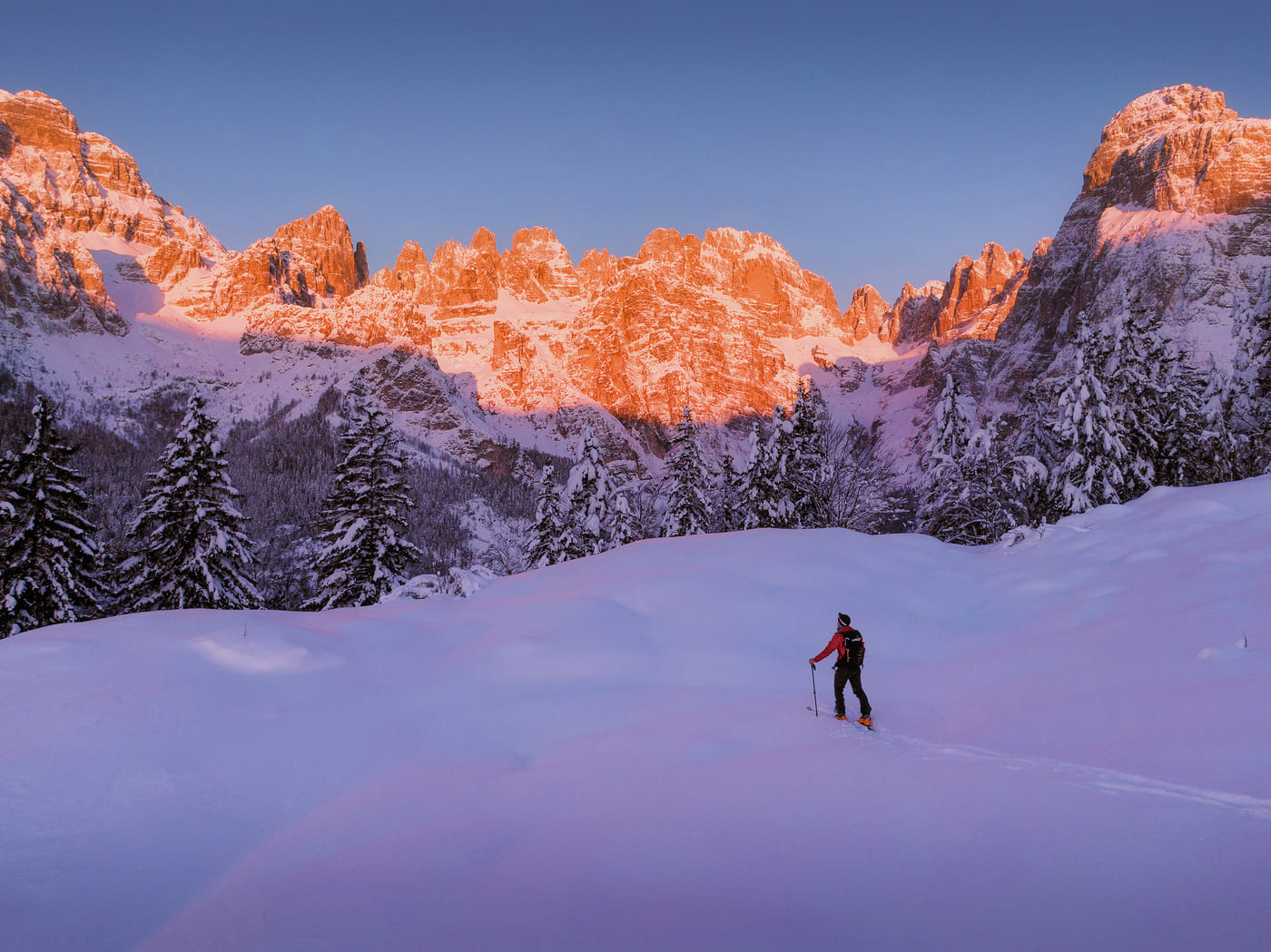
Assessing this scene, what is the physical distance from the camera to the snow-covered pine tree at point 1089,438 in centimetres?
2614

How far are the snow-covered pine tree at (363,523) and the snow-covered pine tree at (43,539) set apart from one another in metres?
6.24

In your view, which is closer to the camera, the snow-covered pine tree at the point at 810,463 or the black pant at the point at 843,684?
the black pant at the point at 843,684

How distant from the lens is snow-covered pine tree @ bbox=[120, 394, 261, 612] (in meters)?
20.6

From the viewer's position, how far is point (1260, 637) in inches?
312

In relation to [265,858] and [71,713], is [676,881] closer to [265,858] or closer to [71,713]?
[265,858]

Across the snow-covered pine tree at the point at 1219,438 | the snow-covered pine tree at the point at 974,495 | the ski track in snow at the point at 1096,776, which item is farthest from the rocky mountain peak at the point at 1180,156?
the ski track in snow at the point at 1096,776

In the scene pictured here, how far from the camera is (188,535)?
68.5ft

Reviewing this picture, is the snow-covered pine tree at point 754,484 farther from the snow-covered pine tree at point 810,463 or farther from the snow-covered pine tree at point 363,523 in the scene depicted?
the snow-covered pine tree at point 363,523

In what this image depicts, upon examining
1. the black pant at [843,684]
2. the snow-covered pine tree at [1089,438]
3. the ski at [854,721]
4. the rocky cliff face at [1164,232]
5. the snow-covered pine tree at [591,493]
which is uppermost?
the rocky cliff face at [1164,232]

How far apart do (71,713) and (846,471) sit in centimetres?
2804

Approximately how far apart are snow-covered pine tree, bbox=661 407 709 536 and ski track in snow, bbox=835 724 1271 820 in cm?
2473

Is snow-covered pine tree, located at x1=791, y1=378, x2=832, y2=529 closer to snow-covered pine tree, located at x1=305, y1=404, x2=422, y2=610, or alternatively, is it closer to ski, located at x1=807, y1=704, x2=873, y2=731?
snow-covered pine tree, located at x1=305, y1=404, x2=422, y2=610

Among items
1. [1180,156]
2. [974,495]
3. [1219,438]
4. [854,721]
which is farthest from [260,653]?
[1180,156]

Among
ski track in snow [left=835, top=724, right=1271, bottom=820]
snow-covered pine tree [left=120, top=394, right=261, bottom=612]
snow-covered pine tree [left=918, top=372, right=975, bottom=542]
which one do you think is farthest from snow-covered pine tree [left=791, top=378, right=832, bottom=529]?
ski track in snow [left=835, top=724, right=1271, bottom=820]
